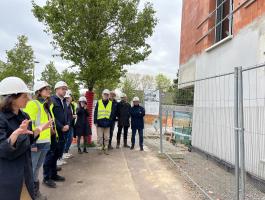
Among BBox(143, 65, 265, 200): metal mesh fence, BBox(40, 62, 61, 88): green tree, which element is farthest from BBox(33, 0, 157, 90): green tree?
BBox(40, 62, 61, 88): green tree

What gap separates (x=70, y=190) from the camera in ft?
19.7

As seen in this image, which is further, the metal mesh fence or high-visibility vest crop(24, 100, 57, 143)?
the metal mesh fence

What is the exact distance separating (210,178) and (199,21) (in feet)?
21.1

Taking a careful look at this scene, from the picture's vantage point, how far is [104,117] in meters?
9.87

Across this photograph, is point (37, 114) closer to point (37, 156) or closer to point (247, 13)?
point (37, 156)

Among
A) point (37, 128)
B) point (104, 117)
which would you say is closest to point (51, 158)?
point (37, 128)

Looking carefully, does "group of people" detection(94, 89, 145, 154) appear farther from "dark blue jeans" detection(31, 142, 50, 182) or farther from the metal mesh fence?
"dark blue jeans" detection(31, 142, 50, 182)

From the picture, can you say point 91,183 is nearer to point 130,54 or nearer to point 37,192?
point 37,192

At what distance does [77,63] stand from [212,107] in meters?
4.82

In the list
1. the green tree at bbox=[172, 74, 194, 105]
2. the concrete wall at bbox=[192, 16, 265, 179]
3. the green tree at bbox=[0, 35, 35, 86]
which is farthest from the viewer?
the green tree at bbox=[0, 35, 35, 86]

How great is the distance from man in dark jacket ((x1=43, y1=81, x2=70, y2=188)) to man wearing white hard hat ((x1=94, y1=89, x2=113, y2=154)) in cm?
331

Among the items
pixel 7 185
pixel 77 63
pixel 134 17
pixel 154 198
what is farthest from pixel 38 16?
pixel 7 185

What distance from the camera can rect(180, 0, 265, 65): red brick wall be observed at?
7281 millimetres

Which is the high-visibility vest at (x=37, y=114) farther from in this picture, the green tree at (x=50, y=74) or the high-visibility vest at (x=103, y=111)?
the green tree at (x=50, y=74)
